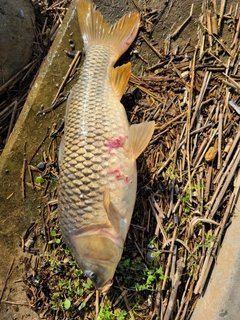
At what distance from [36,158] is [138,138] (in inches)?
40.5

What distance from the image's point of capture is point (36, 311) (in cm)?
298

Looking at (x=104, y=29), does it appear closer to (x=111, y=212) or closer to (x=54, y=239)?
(x=111, y=212)

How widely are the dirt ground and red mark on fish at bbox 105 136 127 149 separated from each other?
565 mm

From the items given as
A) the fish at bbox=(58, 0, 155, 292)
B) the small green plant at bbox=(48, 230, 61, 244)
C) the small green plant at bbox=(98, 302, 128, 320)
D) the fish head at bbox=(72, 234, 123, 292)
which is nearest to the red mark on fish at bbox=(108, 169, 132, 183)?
the fish at bbox=(58, 0, 155, 292)

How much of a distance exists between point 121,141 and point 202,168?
712 millimetres

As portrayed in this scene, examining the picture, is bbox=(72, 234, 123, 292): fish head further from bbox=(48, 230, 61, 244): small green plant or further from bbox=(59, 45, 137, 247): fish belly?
bbox=(48, 230, 61, 244): small green plant

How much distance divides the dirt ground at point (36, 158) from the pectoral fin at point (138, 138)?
50cm

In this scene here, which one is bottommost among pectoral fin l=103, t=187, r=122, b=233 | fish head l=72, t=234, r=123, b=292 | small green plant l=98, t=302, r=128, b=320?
small green plant l=98, t=302, r=128, b=320

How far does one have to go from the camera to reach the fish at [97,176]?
239 centimetres

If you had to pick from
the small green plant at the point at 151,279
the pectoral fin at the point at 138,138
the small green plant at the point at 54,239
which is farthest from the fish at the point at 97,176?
the small green plant at the point at 54,239

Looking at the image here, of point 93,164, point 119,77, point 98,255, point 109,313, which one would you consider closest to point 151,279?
point 109,313

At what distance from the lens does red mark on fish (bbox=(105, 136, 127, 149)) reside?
245cm

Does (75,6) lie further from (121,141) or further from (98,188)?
(98,188)

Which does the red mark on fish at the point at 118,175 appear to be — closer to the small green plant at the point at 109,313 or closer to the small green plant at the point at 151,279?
the small green plant at the point at 151,279
